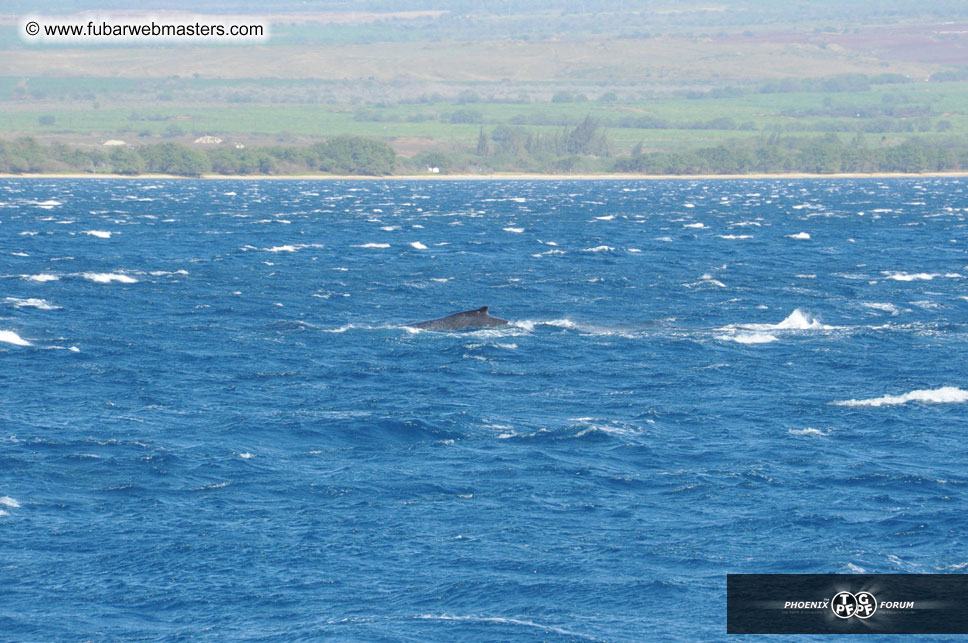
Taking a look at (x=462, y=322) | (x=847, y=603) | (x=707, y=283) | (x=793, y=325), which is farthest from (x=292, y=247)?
(x=847, y=603)

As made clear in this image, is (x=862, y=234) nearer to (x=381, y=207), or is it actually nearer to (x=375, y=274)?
(x=375, y=274)

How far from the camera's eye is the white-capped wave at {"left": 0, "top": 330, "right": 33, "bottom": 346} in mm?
54312

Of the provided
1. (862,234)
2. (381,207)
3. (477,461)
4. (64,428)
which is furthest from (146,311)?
(381,207)

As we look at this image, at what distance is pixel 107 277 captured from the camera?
260ft

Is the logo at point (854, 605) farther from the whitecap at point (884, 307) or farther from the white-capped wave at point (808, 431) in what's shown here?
the whitecap at point (884, 307)

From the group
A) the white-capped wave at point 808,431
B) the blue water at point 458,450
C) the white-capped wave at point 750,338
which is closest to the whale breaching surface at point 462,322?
the blue water at point 458,450

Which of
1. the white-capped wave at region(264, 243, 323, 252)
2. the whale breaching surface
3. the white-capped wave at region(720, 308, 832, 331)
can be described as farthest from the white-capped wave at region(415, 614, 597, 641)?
the white-capped wave at region(264, 243, 323, 252)

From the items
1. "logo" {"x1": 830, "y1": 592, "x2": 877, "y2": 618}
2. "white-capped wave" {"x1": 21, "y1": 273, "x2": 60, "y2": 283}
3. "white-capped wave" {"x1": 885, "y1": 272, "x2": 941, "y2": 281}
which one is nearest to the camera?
"logo" {"x1": 830, "y1": 592, "x2": 877, "y2": 618}

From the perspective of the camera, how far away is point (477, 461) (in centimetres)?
3612

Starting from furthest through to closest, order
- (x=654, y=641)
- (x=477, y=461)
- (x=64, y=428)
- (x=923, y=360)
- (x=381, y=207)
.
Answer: (x=381, y=207) → (x=923, y=360) → (x=64, y=428) → (x=477, y=461) → (x=654, y=641)

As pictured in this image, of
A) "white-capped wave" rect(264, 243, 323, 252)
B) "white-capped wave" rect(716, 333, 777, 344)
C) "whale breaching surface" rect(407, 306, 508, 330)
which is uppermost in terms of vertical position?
"whale breaching surface" rect(407, 306, 508, 330)

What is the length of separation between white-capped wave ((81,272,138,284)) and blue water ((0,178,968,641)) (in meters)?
0.40

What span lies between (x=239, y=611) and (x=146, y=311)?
136 feet

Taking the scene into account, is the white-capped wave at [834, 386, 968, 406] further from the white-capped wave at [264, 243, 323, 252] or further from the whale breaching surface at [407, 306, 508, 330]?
the white-capped wave at [264, 243, 323, 252]
